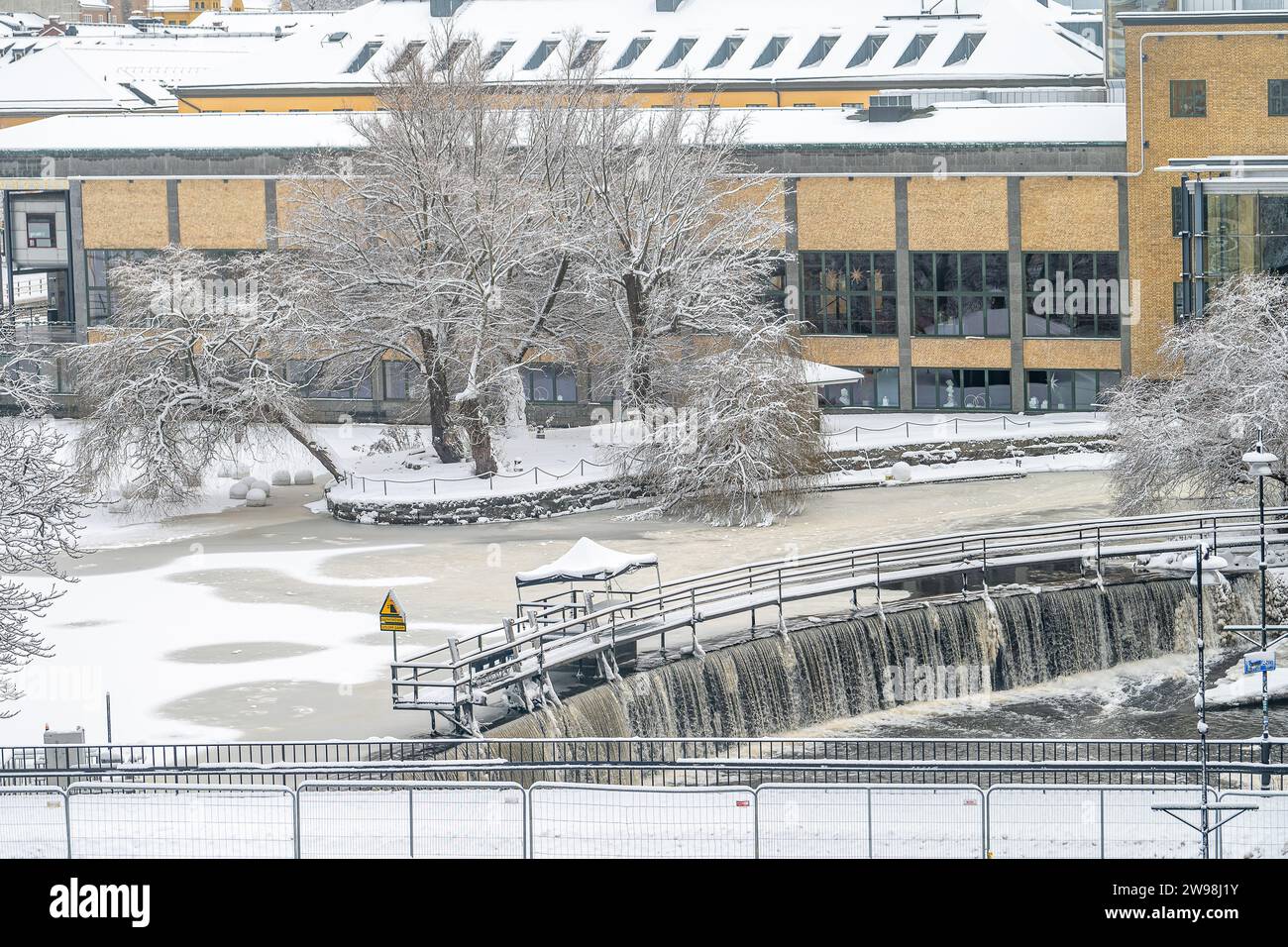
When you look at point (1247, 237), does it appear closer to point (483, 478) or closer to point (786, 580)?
point (483, 478)

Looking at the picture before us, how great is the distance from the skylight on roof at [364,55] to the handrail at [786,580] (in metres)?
51.7

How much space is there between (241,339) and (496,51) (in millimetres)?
38411

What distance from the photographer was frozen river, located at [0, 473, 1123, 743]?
101 ft

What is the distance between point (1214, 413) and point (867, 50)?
46.4 m

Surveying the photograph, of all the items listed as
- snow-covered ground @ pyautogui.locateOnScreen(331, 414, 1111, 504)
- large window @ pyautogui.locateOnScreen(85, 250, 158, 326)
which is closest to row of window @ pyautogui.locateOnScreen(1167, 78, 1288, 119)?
snow-covered ground @ pyautogui.locateOnScreen(331, 414, 1111, 504)

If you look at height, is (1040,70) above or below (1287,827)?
above

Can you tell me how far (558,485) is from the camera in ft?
158

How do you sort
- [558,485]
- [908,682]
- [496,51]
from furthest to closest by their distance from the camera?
[496,51] < [558,485] < [908,682]

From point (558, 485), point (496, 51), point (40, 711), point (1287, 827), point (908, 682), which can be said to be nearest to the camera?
point (1287, 827)

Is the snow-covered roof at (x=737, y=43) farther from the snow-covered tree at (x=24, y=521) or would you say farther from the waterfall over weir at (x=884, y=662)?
the snow-covered tree at (x=24, y=521)

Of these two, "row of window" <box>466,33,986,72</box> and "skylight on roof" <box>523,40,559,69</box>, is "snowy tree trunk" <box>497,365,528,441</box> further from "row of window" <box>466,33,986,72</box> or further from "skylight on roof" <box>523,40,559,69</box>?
"skylight on roof" <box>523,40,559,69</box>

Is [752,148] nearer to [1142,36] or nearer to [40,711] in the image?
[1142,36]

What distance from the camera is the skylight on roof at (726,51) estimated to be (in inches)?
3356

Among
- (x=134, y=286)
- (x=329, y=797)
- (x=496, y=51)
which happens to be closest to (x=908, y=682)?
(x=329, y=797)
